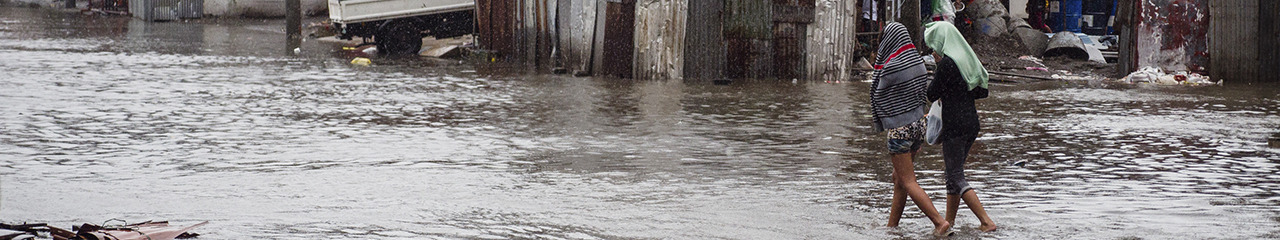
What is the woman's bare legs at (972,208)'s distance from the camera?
5375 mm

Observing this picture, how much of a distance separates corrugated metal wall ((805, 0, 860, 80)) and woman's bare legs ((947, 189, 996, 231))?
31.2 ft

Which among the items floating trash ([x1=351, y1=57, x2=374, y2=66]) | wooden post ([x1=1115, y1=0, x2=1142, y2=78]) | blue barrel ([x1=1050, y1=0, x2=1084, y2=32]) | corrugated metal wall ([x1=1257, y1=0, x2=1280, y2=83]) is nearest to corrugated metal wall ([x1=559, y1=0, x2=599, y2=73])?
floating trash ([x1=351, y1=57, x2=374, y2=66])

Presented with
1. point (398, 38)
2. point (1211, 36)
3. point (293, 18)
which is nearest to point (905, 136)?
point (1211, 36)

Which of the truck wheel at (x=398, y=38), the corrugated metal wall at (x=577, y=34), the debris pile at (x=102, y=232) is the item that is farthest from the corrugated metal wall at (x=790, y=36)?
the debris pile at (x=102, y=232)

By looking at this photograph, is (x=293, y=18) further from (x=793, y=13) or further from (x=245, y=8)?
(x=793, y=13)

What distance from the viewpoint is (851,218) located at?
5.89 meters

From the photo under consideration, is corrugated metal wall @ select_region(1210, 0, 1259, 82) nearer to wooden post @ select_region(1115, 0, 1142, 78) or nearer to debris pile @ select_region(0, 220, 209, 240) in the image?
wooden post @ select_region(1115, 0, 1142, 78)

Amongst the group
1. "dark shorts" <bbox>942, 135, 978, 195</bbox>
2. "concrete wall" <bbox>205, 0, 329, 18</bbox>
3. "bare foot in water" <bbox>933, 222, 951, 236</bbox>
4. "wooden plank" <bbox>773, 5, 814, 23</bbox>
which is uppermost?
"concrete wall" <bbox>205, 0, 329, 18</bbox>

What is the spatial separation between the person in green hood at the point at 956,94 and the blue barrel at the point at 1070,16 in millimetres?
17709

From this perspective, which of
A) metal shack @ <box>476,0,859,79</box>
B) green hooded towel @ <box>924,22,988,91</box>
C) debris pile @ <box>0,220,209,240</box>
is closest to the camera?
debris pile @ <box>0,220,209,240</box>

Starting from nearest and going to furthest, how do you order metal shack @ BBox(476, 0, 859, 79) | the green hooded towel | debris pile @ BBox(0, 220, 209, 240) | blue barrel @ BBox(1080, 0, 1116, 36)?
debris pile @ BBox(0, 220, 209, 240), the green hooded towel, metal shack @ BBox(476, 0, 859, 79), blue barrel @ BBox(1080, 0, 1116, 36)

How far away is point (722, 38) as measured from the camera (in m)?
15.0

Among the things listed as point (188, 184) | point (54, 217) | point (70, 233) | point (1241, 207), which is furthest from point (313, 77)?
point (1241, 207)

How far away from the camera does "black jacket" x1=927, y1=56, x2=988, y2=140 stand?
17.3ft
